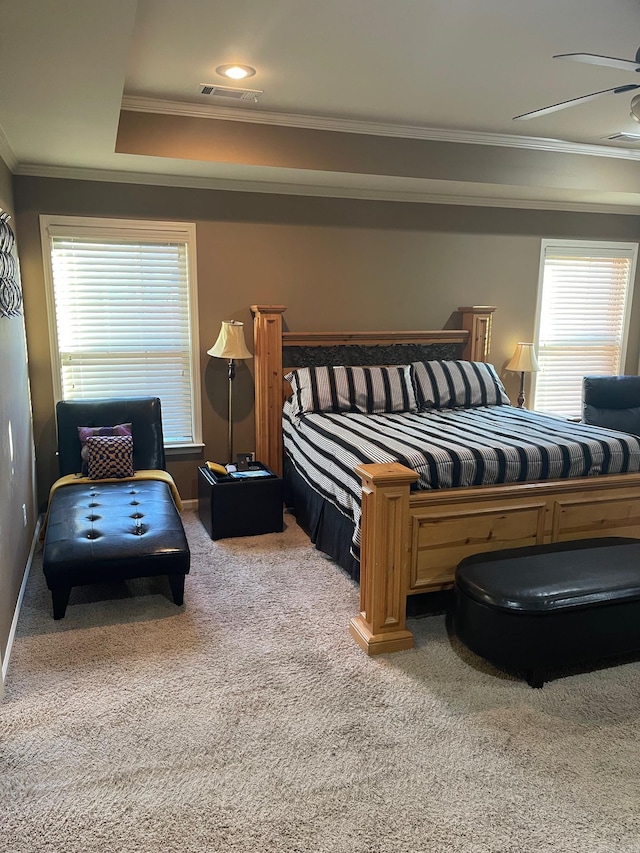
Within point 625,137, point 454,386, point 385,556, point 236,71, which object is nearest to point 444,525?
point 385,556

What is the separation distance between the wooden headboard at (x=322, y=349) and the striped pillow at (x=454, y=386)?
0.31 metres

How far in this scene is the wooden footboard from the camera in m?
2.63

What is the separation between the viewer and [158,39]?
106 inches

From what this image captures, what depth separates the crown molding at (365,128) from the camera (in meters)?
3.59

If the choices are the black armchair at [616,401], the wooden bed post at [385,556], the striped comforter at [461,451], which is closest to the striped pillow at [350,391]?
the striped comforter at [461,451]

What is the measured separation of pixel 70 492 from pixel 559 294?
14.4ft

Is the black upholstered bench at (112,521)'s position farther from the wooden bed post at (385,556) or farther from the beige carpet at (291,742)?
the wooden bed post at (385,556)

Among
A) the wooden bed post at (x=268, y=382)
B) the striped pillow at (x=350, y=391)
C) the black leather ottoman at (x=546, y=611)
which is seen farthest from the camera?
the wooden bed post at (x=268, y=382)

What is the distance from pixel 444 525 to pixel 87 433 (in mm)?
2460

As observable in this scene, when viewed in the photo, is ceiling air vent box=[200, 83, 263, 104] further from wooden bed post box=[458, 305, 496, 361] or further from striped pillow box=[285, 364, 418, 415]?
wooden bed post box=[458, 305, 496, 361]

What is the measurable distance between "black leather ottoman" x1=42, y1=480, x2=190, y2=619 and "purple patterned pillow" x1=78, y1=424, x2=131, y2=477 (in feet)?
1.51

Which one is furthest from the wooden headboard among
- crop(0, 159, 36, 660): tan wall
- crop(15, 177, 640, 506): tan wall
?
crop(0, 159, 36, 660): tan wall

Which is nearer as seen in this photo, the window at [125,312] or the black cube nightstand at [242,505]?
the black cube nightstand at [242,505]

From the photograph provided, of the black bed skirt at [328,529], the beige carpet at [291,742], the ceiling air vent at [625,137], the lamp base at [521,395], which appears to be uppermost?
the ceiling air vent at [625,137]
